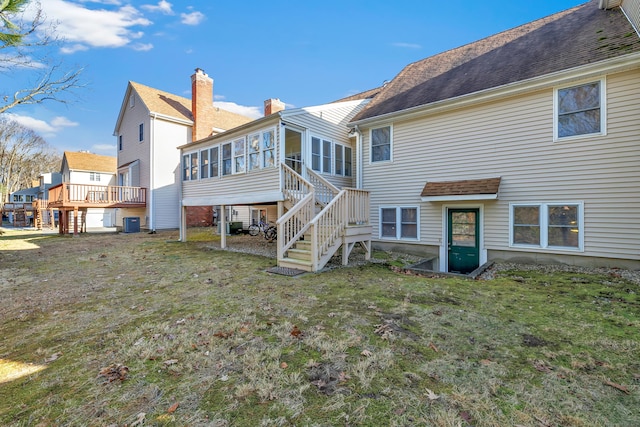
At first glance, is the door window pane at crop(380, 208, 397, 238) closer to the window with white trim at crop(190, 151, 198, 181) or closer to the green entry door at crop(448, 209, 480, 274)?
the green entry door at crop(448, 209, 480, 274)

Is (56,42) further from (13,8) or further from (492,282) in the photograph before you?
(492,282)

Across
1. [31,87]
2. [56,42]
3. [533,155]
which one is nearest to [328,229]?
A: [533,155]

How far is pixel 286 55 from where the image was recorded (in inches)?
617

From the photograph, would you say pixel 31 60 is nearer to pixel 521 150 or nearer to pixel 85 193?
pixel 85 193

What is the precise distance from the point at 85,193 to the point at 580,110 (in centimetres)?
2356

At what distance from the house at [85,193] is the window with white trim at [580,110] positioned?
69.6ft

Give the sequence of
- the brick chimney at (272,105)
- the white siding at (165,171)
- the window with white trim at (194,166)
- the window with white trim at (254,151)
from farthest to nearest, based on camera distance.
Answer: the white siding at (165,171)
the brick chimney at (272,105)
the window with white trim at (194,166)
the window with white trim at (254,151)

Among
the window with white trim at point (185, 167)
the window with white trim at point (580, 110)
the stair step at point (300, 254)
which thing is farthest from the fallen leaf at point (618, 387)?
the window with white trim at point (185, 167)

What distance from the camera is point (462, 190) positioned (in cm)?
866

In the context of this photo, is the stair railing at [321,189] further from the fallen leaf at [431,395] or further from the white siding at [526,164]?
the fallen leaf at [431,395]

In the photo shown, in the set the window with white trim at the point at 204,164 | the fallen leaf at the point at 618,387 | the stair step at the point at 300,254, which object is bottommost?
the fallen leaf at the point at 618,387

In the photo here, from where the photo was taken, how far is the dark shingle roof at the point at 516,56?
7.50 metres

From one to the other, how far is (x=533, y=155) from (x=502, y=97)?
1.94 metres

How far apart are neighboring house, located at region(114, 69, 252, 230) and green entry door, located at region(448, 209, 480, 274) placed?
17298 mm
